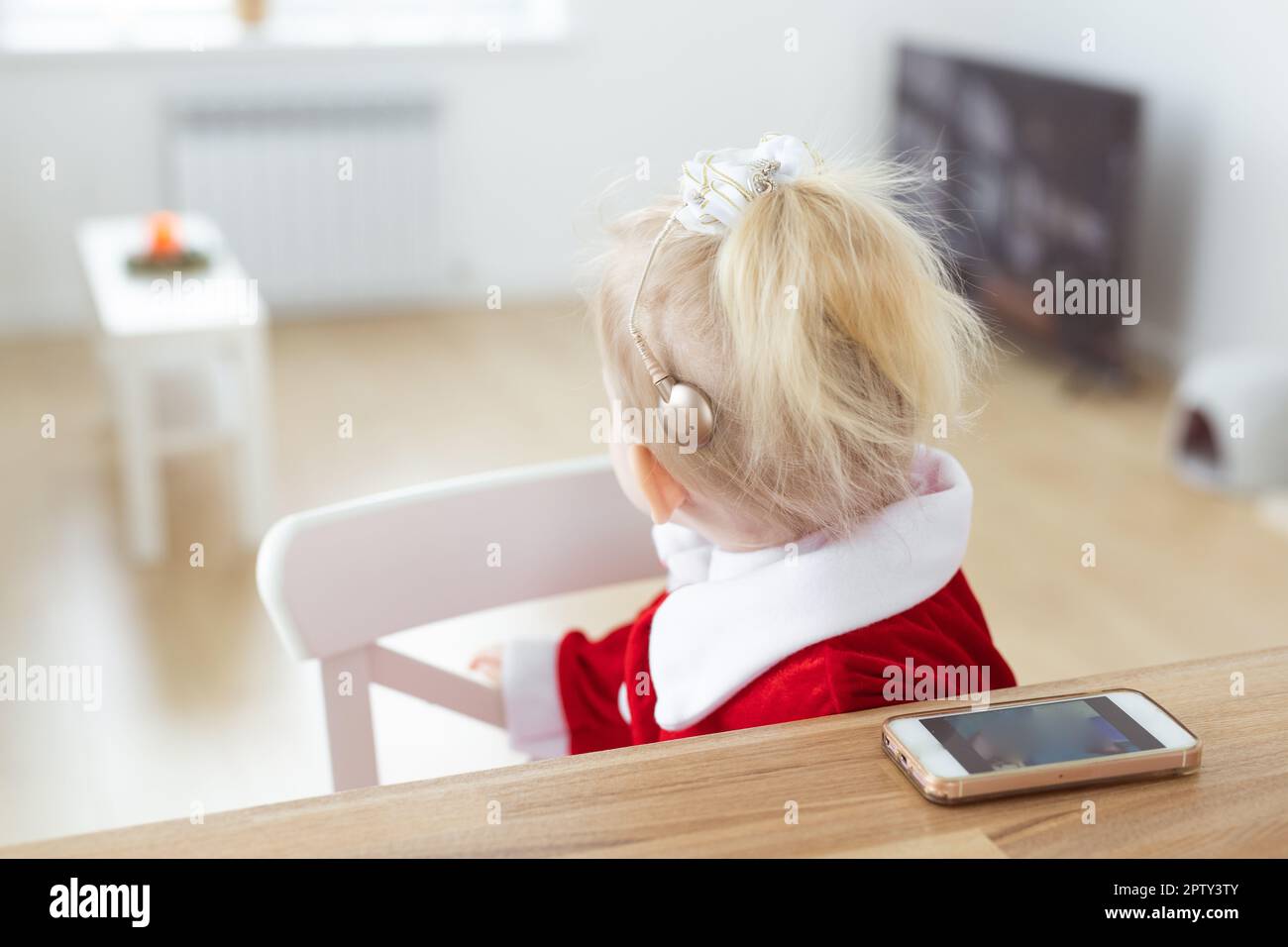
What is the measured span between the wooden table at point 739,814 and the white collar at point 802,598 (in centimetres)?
16

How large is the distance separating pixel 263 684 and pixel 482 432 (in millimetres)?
1282

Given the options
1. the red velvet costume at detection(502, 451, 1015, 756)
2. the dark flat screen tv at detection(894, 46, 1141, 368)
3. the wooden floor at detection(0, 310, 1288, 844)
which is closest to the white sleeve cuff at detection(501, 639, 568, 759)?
the red velvet costume at detection(502, 451, 1015, 756)

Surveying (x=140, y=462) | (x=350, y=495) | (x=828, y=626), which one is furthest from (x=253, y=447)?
(x=828, y=626)

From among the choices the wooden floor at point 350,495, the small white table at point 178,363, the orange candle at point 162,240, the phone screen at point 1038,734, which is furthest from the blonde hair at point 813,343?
the orange candle at point 162,240

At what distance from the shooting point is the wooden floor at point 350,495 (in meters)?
2.10

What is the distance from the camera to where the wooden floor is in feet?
6.88

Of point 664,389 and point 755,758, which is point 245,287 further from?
point 755,758

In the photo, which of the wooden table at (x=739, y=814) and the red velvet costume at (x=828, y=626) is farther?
the red velvet costume at (x=828, y=626)

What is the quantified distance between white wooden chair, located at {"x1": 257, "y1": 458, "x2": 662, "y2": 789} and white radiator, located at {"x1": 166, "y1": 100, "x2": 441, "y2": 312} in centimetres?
354

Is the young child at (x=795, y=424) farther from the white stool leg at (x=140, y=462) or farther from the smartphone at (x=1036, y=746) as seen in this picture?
the white stool leg at (x=140, y=462)

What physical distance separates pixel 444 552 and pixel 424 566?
0.02m

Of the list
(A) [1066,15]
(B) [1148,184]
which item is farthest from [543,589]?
(A) [1066,15]

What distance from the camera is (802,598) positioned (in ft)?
2.61

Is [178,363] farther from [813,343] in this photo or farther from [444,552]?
[813,343]
